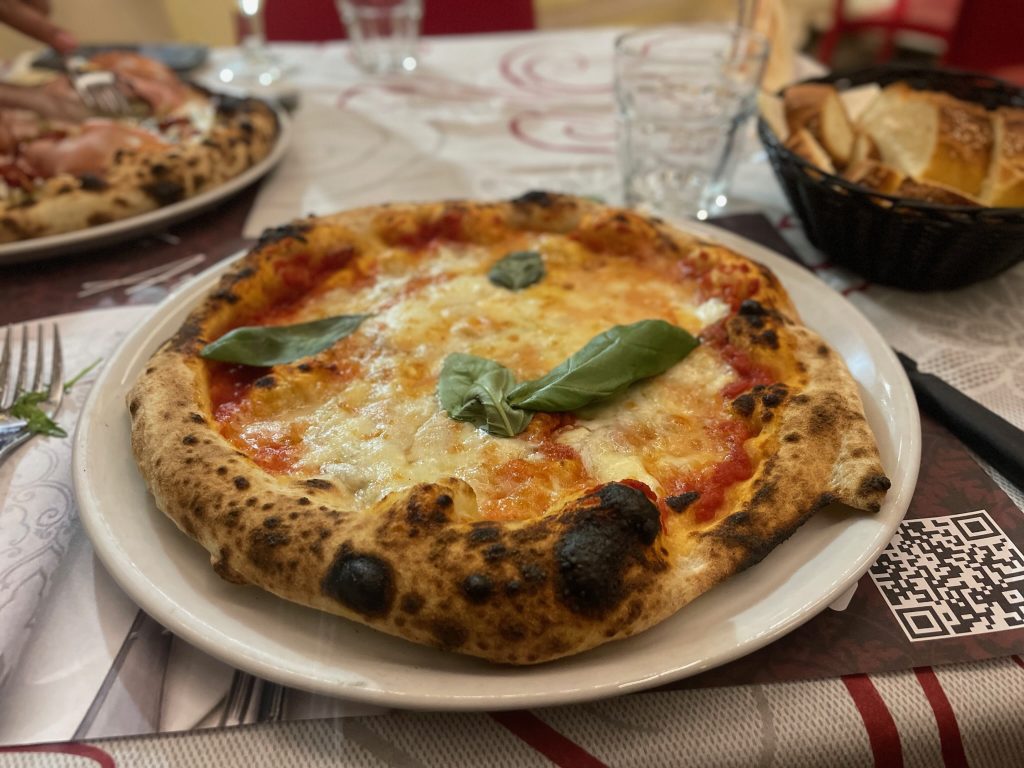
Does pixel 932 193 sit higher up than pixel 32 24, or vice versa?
pixel 32 24

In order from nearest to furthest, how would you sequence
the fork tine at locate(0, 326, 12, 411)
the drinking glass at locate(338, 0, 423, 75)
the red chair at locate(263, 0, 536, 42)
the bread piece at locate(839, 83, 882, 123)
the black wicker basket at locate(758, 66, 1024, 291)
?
the fork tine at locate(0, 326, 12, 411) → the black wicker basket at locate(758, 66, 1024, 291) → the bread piece at locate(839, 83, 882, 123) → the drinking glass at locate(338, 0, 423, 75) → the red chair at locate(263, 0, 536, 42)

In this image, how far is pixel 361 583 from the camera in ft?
2.83

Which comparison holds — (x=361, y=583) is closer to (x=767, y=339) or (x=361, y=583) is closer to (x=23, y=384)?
(x=767, y=339)

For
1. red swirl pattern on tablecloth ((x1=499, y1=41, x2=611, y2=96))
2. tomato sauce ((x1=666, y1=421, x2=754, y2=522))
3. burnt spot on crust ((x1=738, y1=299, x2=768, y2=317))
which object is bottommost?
red swirl pattern on tablecloth ((x1=499, y1=41, x2=611, y2=96))

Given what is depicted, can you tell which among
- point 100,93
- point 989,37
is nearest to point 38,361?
point 100,93

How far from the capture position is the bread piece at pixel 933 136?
168 cm

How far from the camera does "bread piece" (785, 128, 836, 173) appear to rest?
1742mm

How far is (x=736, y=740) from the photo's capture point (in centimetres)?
84

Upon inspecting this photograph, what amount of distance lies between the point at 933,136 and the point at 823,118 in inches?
9.5

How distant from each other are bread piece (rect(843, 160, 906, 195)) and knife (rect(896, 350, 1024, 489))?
0.46 m

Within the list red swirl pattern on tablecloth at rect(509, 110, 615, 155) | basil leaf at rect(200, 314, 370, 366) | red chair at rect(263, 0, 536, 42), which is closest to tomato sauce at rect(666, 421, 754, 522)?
basil leaf at rect(200, 314, 370, 366)

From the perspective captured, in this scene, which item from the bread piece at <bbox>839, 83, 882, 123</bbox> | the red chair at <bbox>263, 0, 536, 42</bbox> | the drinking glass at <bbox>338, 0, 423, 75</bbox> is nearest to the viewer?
the bread piece at <bbox>839, 83, 882, 123</bbox>

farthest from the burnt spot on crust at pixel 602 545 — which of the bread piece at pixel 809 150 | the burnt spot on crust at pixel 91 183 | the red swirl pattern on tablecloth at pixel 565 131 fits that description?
the red swirl pattern on tablecloth at pixel 565 131

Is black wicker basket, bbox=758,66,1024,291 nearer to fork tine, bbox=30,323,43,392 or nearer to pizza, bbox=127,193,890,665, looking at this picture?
pizza, bbox=127,193,890,665
